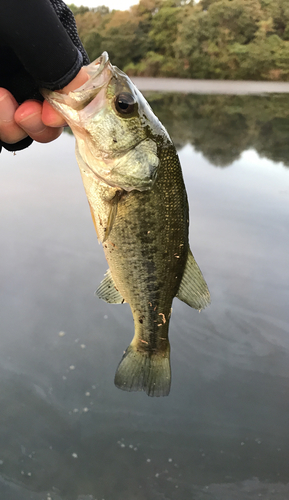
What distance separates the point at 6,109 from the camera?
1.21 metres

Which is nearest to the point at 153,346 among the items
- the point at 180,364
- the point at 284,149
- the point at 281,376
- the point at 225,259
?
the point at 180,364

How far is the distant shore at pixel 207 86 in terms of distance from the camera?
833 inches

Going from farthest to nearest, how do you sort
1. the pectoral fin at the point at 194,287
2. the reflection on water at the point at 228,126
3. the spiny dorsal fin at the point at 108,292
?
the reflection on water at the point at 228,126, the spiny dorsal fin at the point at 108,292, the pectoral fin at the point at 194,287

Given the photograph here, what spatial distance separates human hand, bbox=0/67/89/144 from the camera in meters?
1.20

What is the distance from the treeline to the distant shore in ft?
1.59

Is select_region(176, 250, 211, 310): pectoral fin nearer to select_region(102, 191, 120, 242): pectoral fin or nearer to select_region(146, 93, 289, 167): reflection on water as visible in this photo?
select_region(102, 191, 120, 242): pectoral fin

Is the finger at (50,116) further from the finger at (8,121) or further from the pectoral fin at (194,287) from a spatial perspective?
the pectoral fin at (194,287)

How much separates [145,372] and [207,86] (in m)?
25.5

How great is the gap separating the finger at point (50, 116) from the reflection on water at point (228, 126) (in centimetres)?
680

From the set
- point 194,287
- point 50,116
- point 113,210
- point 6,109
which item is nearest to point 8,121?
point 6,109

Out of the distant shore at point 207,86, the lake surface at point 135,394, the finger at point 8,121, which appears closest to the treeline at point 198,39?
the distant shore at point 207,86

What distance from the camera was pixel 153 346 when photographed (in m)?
1.58

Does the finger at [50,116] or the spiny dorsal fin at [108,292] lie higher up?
the finger at [50,116]

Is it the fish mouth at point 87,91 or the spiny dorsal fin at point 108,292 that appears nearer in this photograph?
the fish mouth at point 87,91
